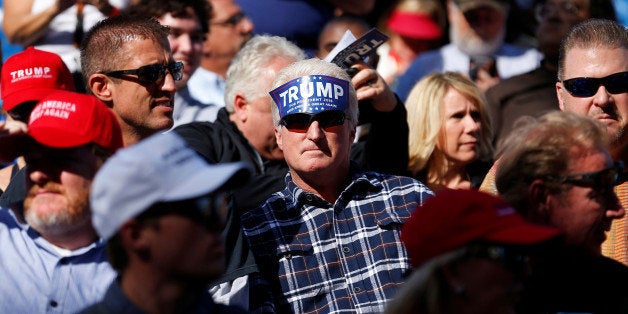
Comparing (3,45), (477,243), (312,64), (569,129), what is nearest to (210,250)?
(477,243)

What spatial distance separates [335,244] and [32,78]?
170cm

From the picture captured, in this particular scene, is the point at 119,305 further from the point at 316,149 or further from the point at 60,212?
the point at 316,149

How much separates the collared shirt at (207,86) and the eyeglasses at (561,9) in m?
2.22

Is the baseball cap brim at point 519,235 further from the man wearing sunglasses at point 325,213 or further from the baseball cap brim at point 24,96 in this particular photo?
the baseball cap brim at point 24,96

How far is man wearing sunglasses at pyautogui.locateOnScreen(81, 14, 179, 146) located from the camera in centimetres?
527

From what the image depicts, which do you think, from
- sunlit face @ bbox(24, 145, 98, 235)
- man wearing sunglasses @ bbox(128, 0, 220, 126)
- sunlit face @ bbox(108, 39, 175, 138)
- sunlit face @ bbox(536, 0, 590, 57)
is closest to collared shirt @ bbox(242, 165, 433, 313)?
sunlit face @ bbox(108, 39, 175, 138)

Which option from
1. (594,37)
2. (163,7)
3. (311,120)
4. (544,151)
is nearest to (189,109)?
(163,7)

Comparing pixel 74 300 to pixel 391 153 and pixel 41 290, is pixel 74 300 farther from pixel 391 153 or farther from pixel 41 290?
pixel 391 153

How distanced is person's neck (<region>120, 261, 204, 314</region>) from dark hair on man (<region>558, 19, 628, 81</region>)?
2760mm

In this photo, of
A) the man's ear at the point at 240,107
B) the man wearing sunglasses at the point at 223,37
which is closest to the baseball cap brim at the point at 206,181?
the man's ear at the point at 240,107

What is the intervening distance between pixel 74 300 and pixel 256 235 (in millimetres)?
1097

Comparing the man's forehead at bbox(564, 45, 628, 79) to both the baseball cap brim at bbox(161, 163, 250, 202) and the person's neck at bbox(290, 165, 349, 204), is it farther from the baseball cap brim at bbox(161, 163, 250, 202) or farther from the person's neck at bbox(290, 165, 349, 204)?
the baseball cap brim at bbox(161, 163, 250, 202)

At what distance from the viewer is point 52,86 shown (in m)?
5.28

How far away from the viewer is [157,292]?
330 centimetres
